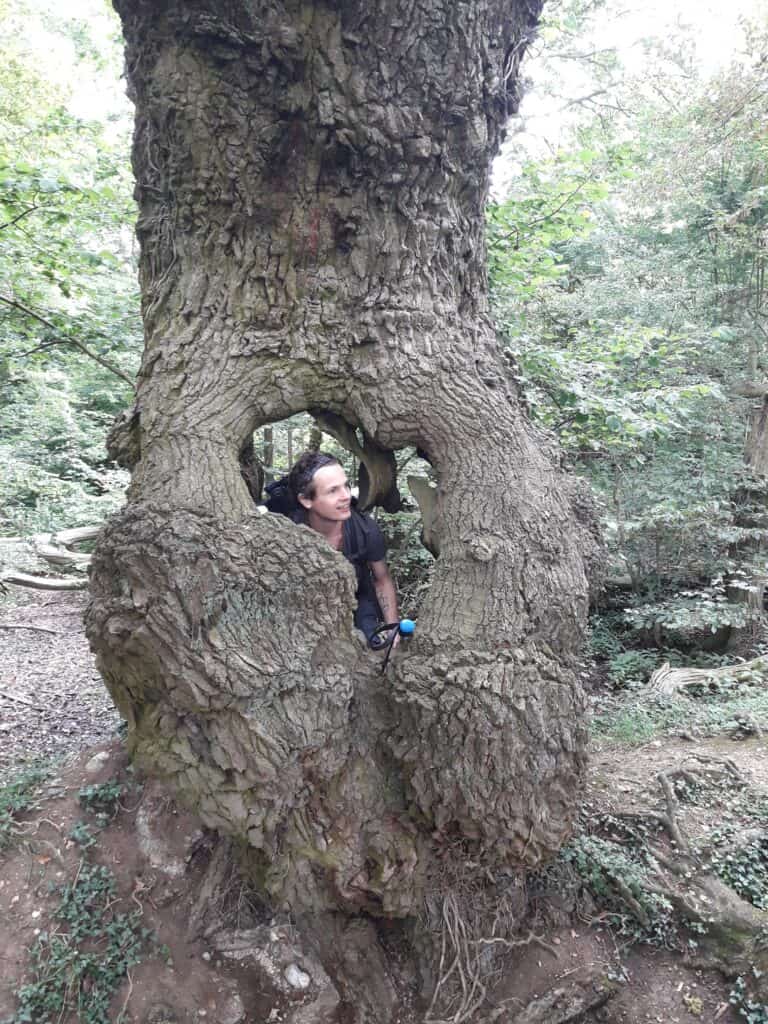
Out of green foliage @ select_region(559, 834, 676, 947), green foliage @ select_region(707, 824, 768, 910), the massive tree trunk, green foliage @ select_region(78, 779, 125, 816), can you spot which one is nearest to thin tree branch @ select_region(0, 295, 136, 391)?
the massive tree trunk

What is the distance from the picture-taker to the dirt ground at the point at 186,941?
2463 mm

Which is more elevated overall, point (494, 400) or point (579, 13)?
point (579, 13)

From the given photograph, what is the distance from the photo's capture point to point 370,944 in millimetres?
2664

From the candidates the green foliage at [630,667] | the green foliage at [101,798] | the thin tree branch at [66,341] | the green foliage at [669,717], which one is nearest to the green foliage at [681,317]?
the green foliage at [630,667]

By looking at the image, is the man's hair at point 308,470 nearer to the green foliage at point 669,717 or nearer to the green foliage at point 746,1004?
the green foliage at point 746,1004

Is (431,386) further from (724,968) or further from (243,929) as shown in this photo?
(724,968)

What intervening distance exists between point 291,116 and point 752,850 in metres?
4.21

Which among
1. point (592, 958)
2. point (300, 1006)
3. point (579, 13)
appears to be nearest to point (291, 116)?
point (300, 1006)

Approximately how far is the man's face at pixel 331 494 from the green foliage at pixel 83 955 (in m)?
2.01

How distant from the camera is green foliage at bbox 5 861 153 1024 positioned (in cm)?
239

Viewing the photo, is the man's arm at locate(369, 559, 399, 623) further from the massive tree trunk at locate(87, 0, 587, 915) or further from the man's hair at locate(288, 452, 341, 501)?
the massive tree trunk at locate(87, 0, 587, 915)

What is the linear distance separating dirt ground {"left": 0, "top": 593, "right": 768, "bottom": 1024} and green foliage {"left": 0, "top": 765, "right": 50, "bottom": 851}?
0.12ft

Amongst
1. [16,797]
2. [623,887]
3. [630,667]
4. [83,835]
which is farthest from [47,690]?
[630,667]

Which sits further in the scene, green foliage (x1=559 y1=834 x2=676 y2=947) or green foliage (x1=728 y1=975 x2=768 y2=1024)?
green foliage (x1=559 y1=834 x2=676 y2=947)
